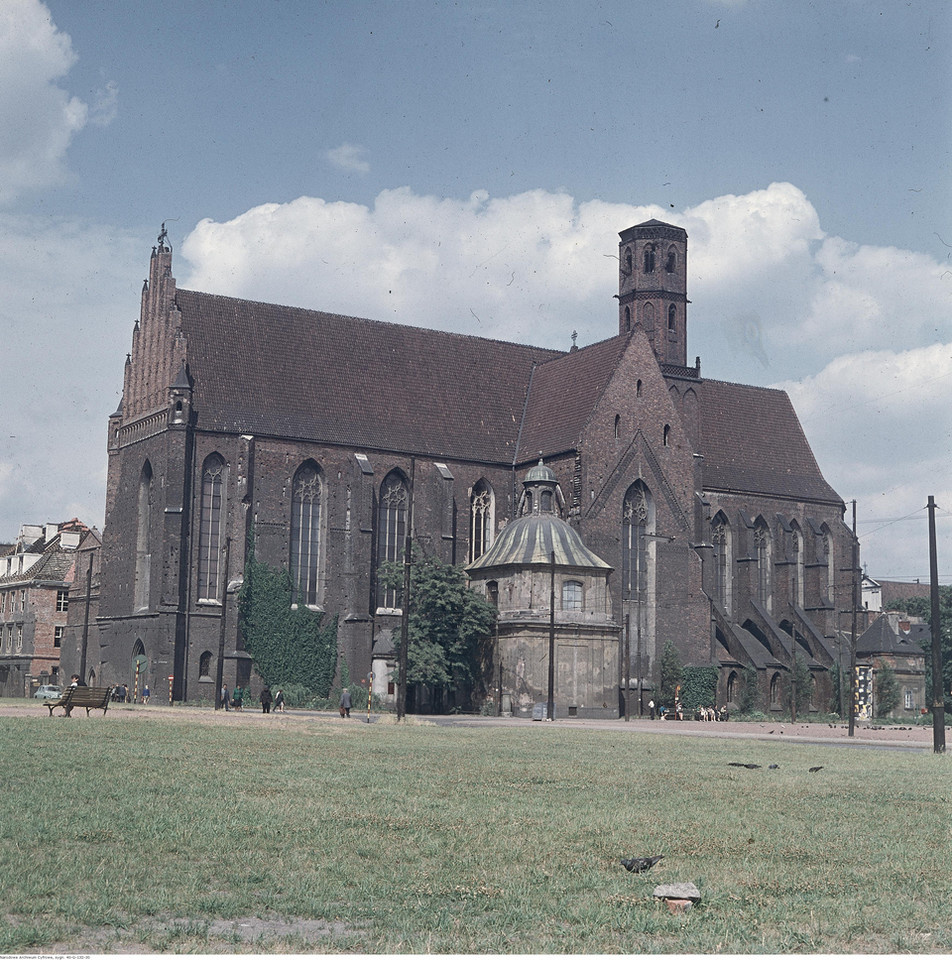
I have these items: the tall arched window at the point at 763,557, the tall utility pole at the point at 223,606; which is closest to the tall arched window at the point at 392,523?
the tall utility pole at the point at 223,606

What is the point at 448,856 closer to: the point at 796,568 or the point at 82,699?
A: the point at 82,699

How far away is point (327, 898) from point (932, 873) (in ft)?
19.2

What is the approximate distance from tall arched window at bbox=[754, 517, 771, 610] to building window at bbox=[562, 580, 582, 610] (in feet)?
70.1

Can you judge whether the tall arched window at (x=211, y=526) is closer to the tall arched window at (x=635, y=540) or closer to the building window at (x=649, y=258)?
the tall arched window at (x=635, y=540)

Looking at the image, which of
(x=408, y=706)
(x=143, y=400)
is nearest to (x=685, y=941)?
(x=408, y=706)

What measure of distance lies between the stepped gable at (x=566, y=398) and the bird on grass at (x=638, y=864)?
59.7 meters

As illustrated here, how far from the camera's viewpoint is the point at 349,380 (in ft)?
244

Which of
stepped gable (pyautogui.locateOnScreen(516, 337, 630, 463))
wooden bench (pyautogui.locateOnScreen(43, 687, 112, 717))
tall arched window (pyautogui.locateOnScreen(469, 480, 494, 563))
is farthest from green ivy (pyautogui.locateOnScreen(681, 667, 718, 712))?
wooden bench (pyautogui.locateOnScreen(43, 687, 112, 717))

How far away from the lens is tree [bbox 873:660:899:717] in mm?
88488

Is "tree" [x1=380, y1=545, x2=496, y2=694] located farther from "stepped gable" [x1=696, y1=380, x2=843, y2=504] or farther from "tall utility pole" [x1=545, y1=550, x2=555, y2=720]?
"stepped gable" [x1=696, y1=380, x2=843, y2=504]

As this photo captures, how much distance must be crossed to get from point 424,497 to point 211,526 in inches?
468

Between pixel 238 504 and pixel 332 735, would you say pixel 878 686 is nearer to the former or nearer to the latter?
pixel 238 504

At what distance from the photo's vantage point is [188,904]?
11.0 m

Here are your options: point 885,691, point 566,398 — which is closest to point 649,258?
point 566,398
